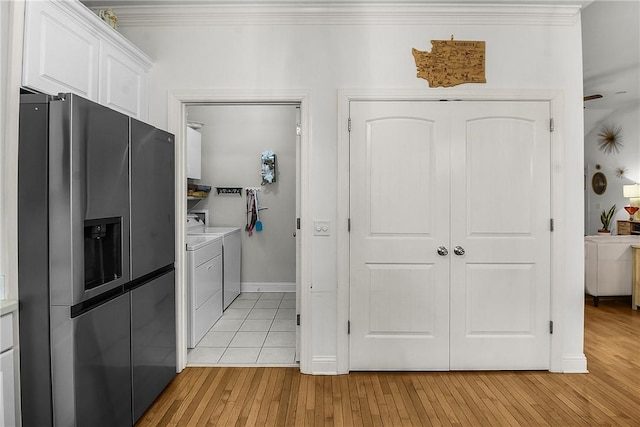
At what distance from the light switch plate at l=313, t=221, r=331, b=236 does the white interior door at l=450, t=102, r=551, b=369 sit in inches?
35.4

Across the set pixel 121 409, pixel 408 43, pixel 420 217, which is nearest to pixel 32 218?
pixel 121 409

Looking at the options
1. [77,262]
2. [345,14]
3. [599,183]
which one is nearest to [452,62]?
[345,14]

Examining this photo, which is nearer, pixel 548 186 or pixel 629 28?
pixel 548 186

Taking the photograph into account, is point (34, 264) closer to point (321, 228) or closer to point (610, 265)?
point (321, 228)

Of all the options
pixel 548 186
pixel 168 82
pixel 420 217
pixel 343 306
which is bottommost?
pixel 343 306

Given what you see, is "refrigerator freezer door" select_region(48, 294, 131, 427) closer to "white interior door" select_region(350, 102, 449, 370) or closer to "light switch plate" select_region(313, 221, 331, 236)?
"light switch plate" select_region(313, 221, 331, 236)

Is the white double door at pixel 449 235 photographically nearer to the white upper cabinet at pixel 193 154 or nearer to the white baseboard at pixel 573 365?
the white baseboard at pixel 573 365

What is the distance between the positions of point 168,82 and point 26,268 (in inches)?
65.4

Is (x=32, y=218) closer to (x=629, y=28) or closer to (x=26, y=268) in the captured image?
(x=26, y=268)

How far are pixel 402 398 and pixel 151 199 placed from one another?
1989 millimetres

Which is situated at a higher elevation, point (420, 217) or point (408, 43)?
point (408, 43)

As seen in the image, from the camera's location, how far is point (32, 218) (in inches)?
60.5

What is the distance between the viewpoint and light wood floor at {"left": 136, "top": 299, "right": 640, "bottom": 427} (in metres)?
2.14

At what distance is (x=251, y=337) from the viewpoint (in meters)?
3.44
